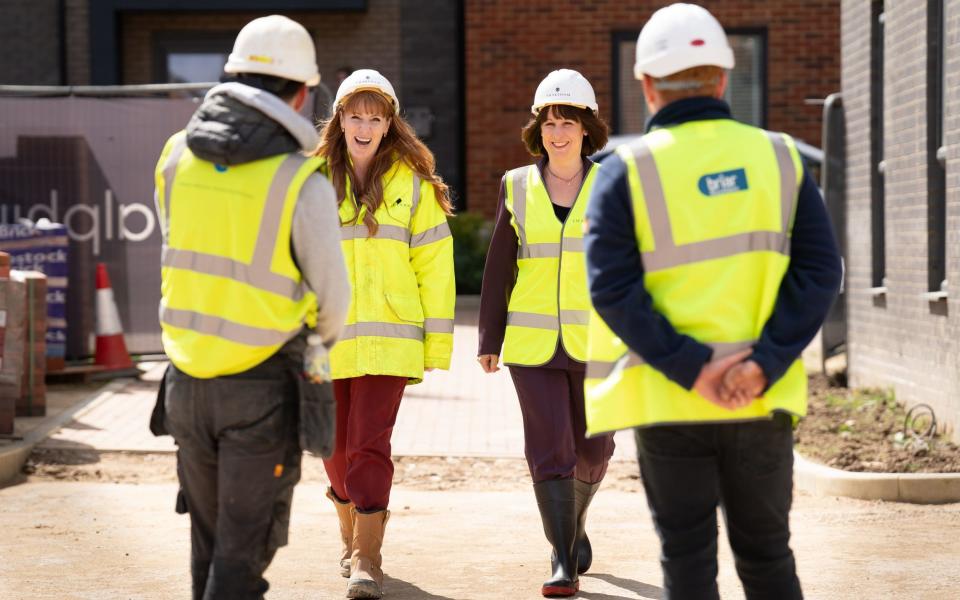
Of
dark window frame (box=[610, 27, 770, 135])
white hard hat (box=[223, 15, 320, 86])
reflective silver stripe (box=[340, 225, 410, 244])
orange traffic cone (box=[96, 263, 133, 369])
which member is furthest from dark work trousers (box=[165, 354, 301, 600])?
dark window frame (box=[610, 27, 770, 135])

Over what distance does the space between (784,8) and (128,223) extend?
32.9 feet

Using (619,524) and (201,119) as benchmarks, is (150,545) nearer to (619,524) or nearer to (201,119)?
(619,524)

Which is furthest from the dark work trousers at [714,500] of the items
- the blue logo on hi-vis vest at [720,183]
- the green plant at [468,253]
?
the green plant at [468,253]

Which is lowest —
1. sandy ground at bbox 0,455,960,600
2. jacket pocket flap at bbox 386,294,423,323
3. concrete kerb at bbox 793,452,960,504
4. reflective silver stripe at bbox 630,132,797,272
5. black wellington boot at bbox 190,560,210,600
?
sandy ground at bbox 0,455,960,600

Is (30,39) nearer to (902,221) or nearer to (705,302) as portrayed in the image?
(902,221)

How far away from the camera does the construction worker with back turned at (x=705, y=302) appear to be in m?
4.08

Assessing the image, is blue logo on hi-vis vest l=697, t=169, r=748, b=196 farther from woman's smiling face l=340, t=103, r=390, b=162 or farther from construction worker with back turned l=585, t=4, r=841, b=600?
woman's smiling face l=340, t=103, r=390, b=162

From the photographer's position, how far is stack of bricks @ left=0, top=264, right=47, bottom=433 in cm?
948

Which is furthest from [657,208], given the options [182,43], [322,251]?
[182,43]

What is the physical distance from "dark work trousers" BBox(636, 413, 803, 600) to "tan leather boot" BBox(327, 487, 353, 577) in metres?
2.51

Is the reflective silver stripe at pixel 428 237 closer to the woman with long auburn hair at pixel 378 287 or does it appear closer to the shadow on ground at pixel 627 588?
the woman with long auburn hair at pixel 378 287

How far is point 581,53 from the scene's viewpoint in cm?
1964

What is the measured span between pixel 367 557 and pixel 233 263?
206 centimetres

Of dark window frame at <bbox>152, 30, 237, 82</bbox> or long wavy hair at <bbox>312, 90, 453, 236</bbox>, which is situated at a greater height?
dark window frame at <bbox>152, 30, 237, 82</bbox>
